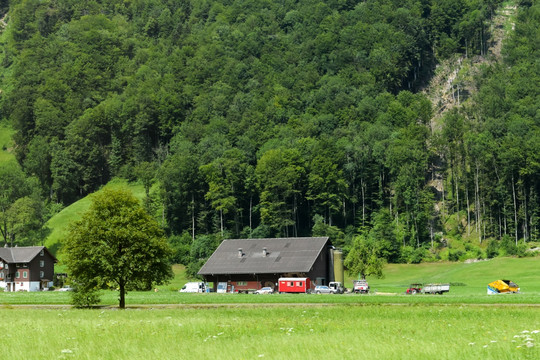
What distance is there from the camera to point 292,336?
31.3m

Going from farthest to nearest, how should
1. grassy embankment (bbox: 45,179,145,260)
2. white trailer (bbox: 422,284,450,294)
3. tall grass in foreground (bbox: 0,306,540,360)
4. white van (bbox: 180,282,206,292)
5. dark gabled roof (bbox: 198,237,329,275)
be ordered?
1. grassy embankment (bbox: 45,179,145,260)
2. white van (bbox: 180,282,206,292)
3. dark gabled roof (bbox: 198,237,329,275)
4. white trailer (bbox: 422,284,450,294)
5. tall grass in foreground (bbox: 0,306,540,360)

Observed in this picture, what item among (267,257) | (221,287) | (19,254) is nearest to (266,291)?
(267,257)

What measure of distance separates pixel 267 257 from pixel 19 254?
5352cm

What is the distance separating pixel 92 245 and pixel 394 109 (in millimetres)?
127304

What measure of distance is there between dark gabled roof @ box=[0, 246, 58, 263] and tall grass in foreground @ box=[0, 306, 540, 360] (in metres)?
94.4

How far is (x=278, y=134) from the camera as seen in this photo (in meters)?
173

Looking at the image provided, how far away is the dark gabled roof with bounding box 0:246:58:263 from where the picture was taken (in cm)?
13425

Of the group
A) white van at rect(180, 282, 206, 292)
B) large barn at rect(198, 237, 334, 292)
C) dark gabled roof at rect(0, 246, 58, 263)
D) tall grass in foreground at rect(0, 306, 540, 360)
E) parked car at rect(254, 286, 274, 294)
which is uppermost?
dark gabled roof at rect(0, 246, 58, 263)

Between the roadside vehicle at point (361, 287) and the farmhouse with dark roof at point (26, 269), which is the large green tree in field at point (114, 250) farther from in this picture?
the farmhouse with dark roof at point (26, 269)

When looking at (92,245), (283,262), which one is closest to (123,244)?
(92,245)

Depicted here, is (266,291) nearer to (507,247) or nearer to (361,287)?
(361,287)

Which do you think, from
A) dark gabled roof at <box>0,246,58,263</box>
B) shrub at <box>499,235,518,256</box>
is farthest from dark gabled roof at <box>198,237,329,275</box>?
dark gabled roof at <box>0,246,58,263</box>

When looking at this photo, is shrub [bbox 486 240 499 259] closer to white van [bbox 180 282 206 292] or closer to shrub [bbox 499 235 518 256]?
shrub [bbox 499 235 518 256]

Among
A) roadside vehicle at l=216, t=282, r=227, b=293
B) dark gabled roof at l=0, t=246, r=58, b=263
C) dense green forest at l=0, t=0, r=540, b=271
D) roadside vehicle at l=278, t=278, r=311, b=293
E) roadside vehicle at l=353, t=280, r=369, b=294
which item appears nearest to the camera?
roadside vehicle at l=353, t=280, r=369, b=294
